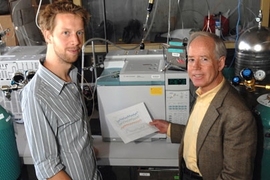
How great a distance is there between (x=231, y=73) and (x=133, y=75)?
2.40 ft

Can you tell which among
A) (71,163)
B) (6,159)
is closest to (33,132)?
(71,163)

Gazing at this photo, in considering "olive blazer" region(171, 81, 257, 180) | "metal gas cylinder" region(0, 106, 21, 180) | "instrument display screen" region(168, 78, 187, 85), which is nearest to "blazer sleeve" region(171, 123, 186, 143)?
"instrument display screen" region(168, 78, 187, 85)

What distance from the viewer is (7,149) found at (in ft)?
5.34

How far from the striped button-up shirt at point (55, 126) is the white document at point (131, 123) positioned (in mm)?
392

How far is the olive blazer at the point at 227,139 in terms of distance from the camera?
1.29 meters

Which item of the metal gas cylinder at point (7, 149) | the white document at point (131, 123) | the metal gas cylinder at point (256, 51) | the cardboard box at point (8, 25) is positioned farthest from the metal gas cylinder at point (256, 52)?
the cardboard box at point (8, 25)

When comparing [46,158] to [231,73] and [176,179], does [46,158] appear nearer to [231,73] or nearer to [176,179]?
[176,179]

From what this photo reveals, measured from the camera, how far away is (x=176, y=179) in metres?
1.88

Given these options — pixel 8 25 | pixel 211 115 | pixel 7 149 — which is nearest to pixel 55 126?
pixel 7 149

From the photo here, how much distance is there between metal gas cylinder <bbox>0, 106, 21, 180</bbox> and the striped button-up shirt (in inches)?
14.3

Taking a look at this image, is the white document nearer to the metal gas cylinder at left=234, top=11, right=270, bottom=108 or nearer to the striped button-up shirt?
the striped button-up shirt

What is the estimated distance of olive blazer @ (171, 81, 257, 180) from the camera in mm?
1294

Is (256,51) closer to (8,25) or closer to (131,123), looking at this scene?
(131,123)

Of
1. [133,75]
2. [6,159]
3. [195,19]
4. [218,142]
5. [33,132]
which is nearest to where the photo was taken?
[33,132]
